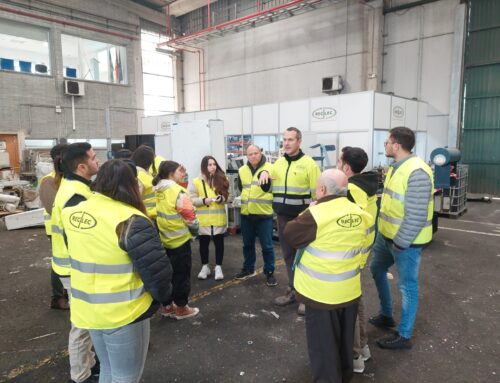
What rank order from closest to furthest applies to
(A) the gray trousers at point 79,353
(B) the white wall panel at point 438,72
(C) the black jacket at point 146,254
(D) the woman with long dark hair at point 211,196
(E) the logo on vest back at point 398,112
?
(C) the black jacket at point 146,254
(A) the gray trousers at point 79,353
(D) the woman with long dark hair at point 211,196
(E) the logo on vest back at point 398,112
(B) the white wall panel at point 438,72

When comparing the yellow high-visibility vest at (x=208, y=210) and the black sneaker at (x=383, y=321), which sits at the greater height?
the yellow high-visibility vest at (x=208, y=210)

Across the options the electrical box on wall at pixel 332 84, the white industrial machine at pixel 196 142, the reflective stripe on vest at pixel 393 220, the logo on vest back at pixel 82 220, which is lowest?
the reflective stripe on vest at pixel 393 220

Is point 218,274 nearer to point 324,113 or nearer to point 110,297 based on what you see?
point 110,297

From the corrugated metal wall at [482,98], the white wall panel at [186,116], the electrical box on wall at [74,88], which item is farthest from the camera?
the white wall panel at [186,116]

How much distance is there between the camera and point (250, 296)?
12.0 ft

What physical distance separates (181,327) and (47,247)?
3791mm

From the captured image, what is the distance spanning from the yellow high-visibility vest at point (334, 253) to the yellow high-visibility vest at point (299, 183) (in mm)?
1361

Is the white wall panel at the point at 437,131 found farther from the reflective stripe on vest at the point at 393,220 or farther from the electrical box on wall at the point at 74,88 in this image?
the electrical box on wall at the point at 74,88

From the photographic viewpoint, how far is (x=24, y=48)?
37.6ft

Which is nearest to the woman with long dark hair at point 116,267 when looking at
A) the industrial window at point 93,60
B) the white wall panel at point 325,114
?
the white wall panel at point 325,114

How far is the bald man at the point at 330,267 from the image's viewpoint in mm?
1852

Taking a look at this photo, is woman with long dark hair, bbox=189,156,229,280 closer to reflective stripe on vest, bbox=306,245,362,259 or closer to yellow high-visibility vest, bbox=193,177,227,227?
yellow high-visibility vest, bbox=193,177,227,227

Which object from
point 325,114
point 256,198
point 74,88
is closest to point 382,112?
point 325,114

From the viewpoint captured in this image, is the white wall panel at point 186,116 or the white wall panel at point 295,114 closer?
the white wall panel at point 295,114
